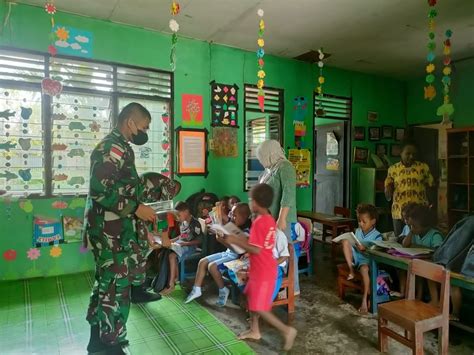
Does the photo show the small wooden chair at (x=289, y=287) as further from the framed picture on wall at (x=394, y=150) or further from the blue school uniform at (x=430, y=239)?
the framed picture on wall at (x=394, y=150)

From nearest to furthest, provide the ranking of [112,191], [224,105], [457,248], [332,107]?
[112,191]
[457,248]
[224,105]
[332,107]

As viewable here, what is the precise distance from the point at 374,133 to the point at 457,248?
397cm

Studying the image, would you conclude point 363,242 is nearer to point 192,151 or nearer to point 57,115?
point 192,151

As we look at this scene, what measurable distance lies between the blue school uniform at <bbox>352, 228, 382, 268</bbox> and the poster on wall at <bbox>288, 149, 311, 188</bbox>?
7.22 ft

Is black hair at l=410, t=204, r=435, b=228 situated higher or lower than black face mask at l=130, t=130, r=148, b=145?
lower

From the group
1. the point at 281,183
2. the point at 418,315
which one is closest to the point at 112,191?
the point at 281,183

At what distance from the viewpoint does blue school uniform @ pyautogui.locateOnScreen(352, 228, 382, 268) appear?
9.69ft

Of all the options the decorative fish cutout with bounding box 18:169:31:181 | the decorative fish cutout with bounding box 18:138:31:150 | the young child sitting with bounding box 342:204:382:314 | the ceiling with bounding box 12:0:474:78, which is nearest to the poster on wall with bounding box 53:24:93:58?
the ceiling with bounding box 12:0:474:78

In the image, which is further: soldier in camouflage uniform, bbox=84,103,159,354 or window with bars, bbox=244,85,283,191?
window with bars, bbox=244,85,283,191

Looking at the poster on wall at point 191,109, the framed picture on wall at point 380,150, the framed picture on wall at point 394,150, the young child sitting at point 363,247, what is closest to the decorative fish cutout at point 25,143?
the poster on wall at point 191,109

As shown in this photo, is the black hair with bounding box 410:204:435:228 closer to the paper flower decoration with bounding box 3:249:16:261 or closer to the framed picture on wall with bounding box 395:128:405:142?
the framed picture on wall with bounding box 395:128:405:142

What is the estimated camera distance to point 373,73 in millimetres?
5992

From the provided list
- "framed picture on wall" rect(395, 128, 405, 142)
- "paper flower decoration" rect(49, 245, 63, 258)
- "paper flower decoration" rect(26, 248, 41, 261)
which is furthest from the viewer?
"framed picture on wall" rect(395, 128, 405, 142)

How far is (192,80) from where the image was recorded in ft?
14.5
